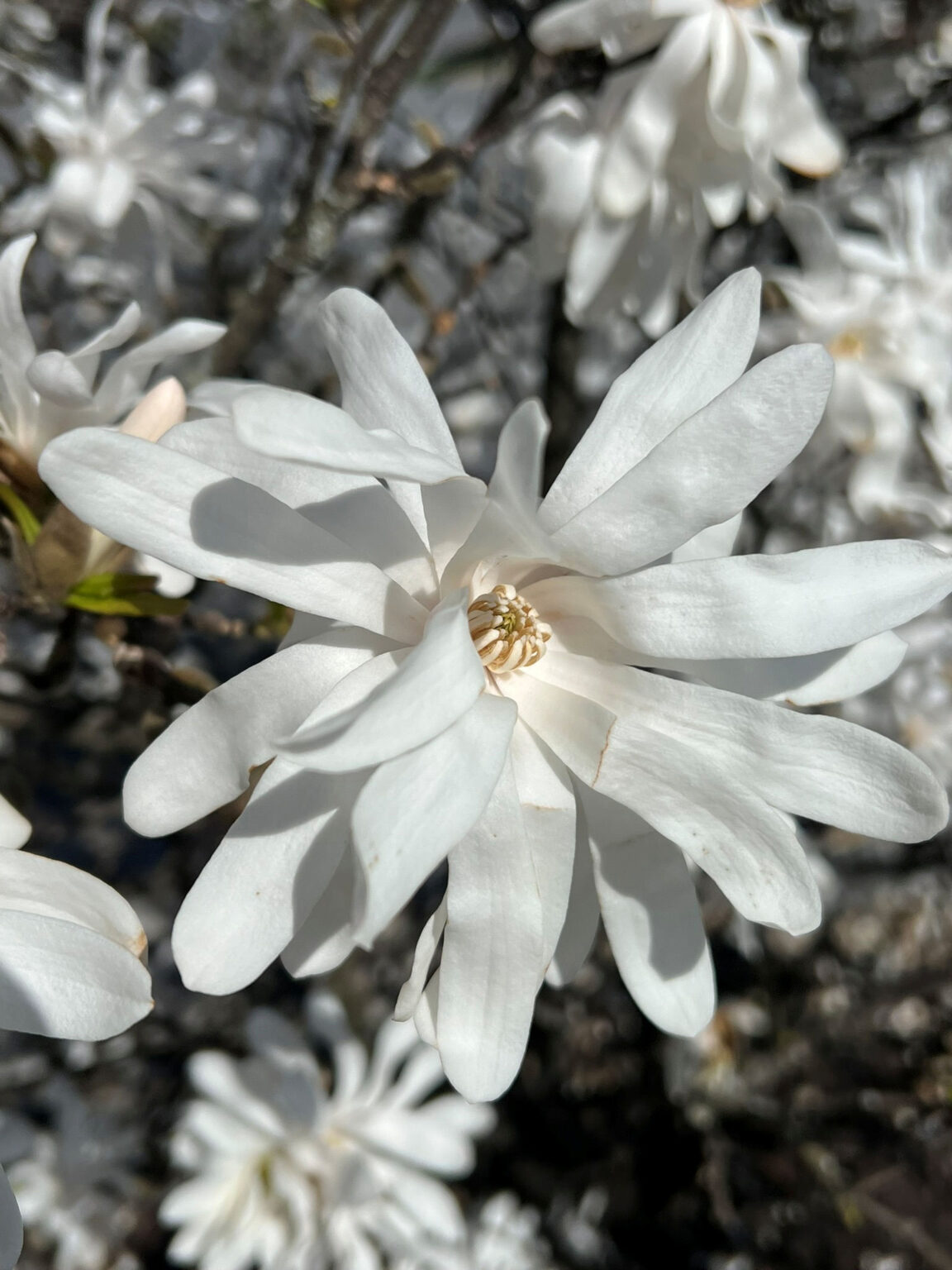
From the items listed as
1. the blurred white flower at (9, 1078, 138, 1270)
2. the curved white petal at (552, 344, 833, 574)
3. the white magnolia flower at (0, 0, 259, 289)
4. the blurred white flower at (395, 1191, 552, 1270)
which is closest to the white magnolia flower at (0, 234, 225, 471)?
the curved white petal at (552, 344, 833, 574)

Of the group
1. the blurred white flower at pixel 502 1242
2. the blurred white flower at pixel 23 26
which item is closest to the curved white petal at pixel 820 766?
the blurred white flower at pixel 23 26

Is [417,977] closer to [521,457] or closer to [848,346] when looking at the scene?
[521,457]

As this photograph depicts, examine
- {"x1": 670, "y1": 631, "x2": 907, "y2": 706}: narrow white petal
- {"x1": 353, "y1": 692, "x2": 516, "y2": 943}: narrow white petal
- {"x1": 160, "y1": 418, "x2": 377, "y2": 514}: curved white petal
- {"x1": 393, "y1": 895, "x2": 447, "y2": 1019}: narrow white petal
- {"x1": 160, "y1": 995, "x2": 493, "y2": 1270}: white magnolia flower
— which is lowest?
{"x1": 160, "y1": 995, "x2": 493, "y2": 1270}: white magnolia flower

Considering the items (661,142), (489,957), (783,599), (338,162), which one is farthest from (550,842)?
(338,162)

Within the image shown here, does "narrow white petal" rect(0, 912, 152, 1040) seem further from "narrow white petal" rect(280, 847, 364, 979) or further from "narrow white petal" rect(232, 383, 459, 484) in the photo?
"narrow white petal" rect(232, 383, 459, 484)

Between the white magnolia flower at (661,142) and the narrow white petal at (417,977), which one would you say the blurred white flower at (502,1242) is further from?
the white magnolia flower at (661,142)

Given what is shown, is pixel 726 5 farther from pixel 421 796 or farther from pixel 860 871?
pixel 860 871
